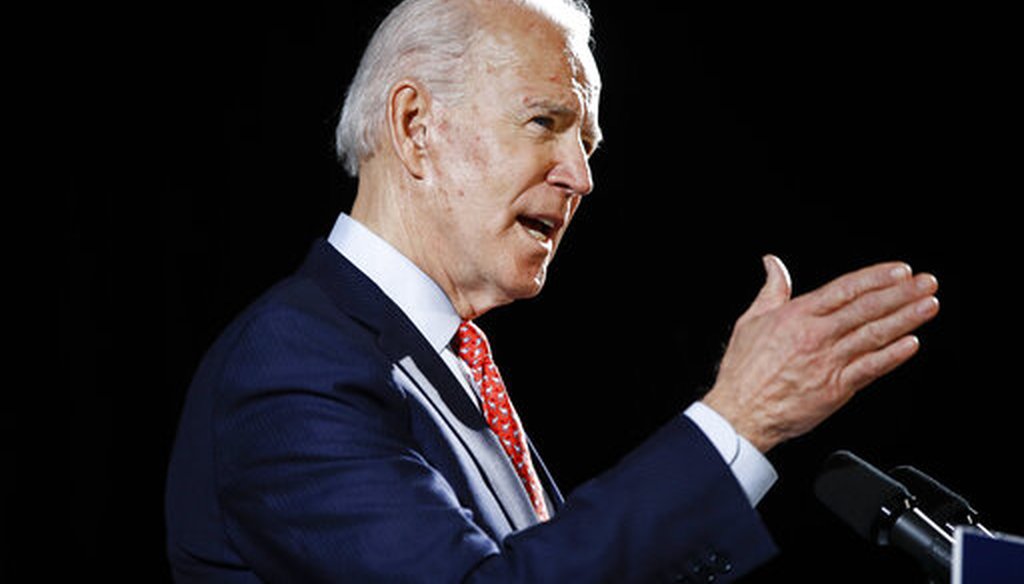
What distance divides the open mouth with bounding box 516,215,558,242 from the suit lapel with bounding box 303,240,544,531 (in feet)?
0.70

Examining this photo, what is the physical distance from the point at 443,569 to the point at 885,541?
1.36 ft

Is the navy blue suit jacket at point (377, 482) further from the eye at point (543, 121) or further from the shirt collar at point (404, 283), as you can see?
the eye at point (543, 121)

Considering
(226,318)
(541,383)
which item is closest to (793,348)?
(226,318)

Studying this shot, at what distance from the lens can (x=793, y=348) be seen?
1.03 meters

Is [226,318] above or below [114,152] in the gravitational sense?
below

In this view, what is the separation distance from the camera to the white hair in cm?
144

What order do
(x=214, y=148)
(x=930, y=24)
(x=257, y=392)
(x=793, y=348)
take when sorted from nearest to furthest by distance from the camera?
(x=793, y=348) → (x=257, y=392) → (x=214, y=148) → (x=930, y=24)

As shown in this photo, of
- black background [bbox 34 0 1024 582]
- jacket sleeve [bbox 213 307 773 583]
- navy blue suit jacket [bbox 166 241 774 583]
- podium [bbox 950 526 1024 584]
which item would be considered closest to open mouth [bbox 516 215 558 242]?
navy blue suit jacket [bbox 166 241 774 583]

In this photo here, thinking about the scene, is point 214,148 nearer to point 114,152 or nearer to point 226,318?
point 114,152

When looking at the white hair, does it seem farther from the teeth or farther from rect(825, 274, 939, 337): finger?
rect(825, 274, 939, 337): finger

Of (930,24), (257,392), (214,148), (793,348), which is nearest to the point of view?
(793,348)

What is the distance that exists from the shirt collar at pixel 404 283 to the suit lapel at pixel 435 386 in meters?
0.04

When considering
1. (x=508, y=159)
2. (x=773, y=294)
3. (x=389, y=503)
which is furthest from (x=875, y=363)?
(x=508, y=159)

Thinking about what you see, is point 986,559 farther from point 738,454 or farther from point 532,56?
point 532,56
